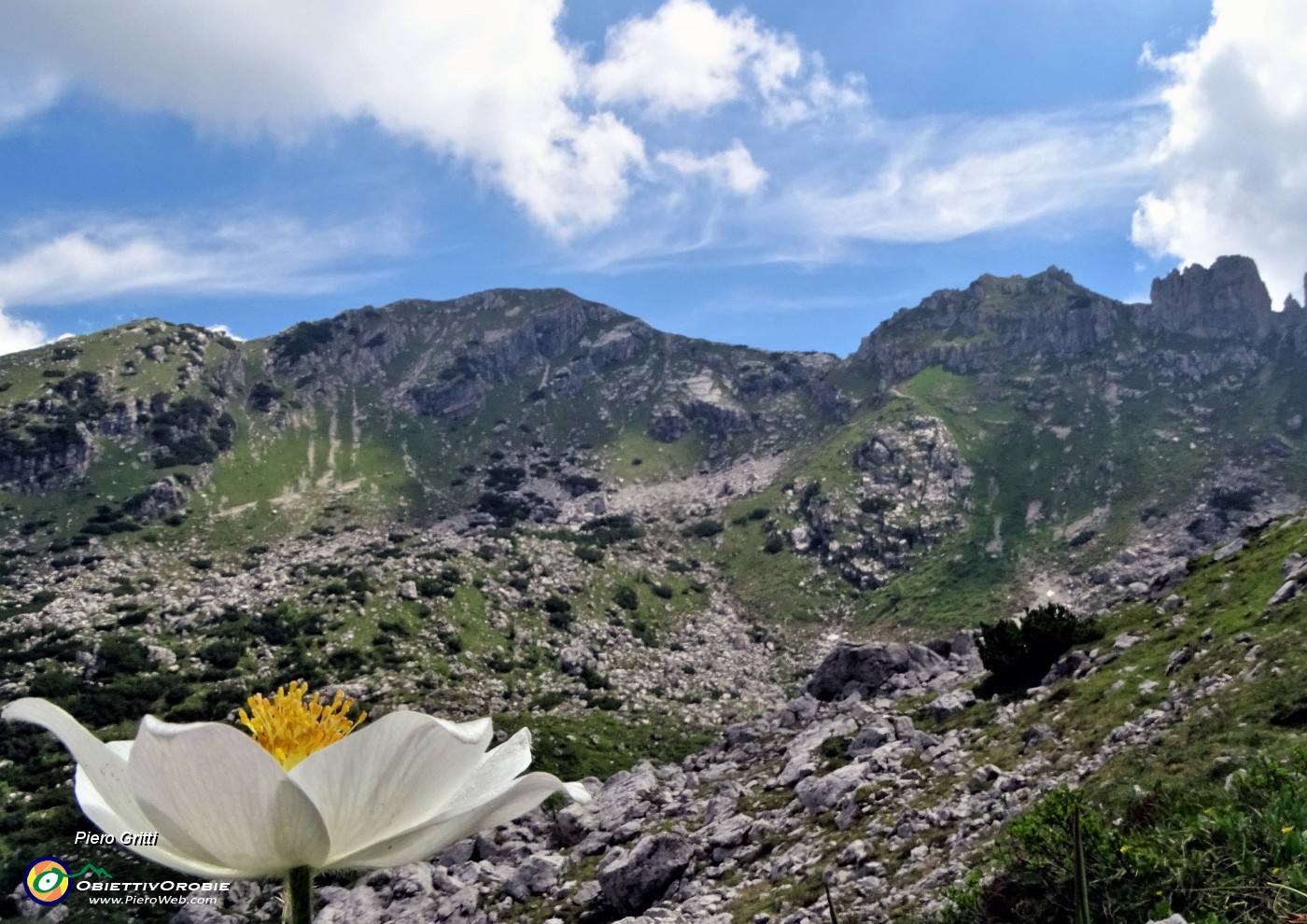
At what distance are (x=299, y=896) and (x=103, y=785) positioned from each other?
67 cm

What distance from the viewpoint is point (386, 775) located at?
2084 millimetres

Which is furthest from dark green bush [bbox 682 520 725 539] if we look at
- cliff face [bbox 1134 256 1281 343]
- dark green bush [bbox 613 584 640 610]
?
cliff face [bbox 1134 256 1281 343]

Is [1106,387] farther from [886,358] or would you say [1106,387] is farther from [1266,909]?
[1266,909]

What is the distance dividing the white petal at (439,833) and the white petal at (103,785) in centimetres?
42

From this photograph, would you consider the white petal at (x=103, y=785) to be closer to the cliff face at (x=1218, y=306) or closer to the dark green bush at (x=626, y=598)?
the dark green bush at (x=626, y=598)

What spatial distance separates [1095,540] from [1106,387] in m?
62.7

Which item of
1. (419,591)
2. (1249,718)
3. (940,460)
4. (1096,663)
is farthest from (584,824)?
(940,460)

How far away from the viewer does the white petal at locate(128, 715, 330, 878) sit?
72.3 inches

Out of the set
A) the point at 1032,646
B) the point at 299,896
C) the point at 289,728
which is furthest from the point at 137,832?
the point at 1032,646

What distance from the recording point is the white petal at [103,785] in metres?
1.94

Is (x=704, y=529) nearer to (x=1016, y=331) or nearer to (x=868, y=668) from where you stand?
(x=868, y=668)

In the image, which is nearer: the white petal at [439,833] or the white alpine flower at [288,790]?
the white alpine flower at [288,790]

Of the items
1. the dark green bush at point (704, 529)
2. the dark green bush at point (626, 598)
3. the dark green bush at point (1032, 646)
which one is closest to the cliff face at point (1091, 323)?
the dark green bush at point (704, 529)

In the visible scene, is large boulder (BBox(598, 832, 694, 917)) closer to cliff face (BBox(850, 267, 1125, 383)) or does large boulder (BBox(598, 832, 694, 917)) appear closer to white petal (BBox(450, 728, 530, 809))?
white petal (BBox(450, 728, 530, 809))
